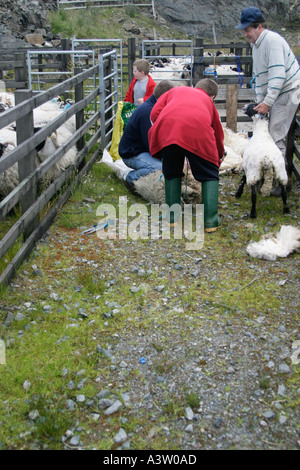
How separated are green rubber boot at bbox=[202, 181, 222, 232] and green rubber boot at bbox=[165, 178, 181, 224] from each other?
330 mm

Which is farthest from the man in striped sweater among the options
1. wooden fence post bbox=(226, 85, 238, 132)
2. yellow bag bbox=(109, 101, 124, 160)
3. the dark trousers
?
wooden fence post bbox=(226, 85, 238, 132)

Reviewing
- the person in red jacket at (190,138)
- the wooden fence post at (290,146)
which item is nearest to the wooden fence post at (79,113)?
the person in red jacket at (190,138)

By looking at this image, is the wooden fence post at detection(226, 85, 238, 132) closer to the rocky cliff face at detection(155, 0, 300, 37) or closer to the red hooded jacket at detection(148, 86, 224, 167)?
the red hooded jacket at detection(148, 86, 224, 167)

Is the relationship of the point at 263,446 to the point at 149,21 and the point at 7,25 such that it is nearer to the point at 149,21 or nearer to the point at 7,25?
the point at 7,25

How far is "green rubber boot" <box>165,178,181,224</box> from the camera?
5864 mm

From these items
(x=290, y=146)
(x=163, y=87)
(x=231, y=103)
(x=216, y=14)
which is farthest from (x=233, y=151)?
(x=216, y=14)

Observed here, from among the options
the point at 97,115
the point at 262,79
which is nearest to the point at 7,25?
the point at 97,115

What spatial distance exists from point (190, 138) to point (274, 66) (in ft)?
5.00

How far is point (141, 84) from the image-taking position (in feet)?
29.9

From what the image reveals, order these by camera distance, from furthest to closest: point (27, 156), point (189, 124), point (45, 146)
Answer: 1. point (45, 146)
2. point (189, 124)
3. point (27, 156)

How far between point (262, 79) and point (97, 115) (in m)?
3.18

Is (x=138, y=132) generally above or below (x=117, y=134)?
above
